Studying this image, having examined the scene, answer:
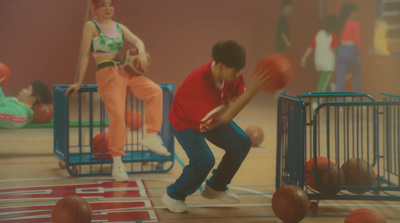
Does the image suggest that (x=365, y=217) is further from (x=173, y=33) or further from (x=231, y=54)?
(x=173, y=33)

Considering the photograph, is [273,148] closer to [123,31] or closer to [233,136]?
[123,31]

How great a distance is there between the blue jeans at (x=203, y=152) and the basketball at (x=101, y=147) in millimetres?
1468

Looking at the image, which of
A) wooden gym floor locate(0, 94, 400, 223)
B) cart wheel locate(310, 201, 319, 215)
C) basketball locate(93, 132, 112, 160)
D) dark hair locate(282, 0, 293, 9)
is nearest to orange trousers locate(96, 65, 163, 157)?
basketball locate(93, 132, 112, 160)

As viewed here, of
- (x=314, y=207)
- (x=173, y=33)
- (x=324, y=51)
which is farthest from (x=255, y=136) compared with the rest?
(x=173, y=33)

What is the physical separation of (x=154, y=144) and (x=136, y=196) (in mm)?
777

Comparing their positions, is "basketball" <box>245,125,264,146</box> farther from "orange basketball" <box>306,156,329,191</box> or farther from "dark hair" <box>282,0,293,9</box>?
"dark hair" <box>282,0,293,9</box>

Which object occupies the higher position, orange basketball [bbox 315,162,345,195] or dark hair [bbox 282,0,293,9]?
dark hair [bbox 282,0,293,9]

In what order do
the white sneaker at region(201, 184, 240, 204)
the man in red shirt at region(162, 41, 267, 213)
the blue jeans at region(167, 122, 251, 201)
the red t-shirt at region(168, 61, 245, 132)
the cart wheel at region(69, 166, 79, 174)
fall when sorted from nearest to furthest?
the man in red shirt at region(162, 41, 267, 213), the red t-shirt at region(168, 61, 245, 132), the blue jeans at region(167, 122, 251, 201), the white sneaker at region(201, 184, 240, 204), the cart wheel at region(69, 166, 79, 174)

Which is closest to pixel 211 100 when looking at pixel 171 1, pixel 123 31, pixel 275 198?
pixel 275 198

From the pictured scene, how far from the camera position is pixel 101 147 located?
18.0ft

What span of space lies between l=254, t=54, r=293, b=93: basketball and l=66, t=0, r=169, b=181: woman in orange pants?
209cm

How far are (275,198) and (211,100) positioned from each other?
77cm

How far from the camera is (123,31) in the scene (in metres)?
5.48

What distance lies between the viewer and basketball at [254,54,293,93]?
3359 mm
